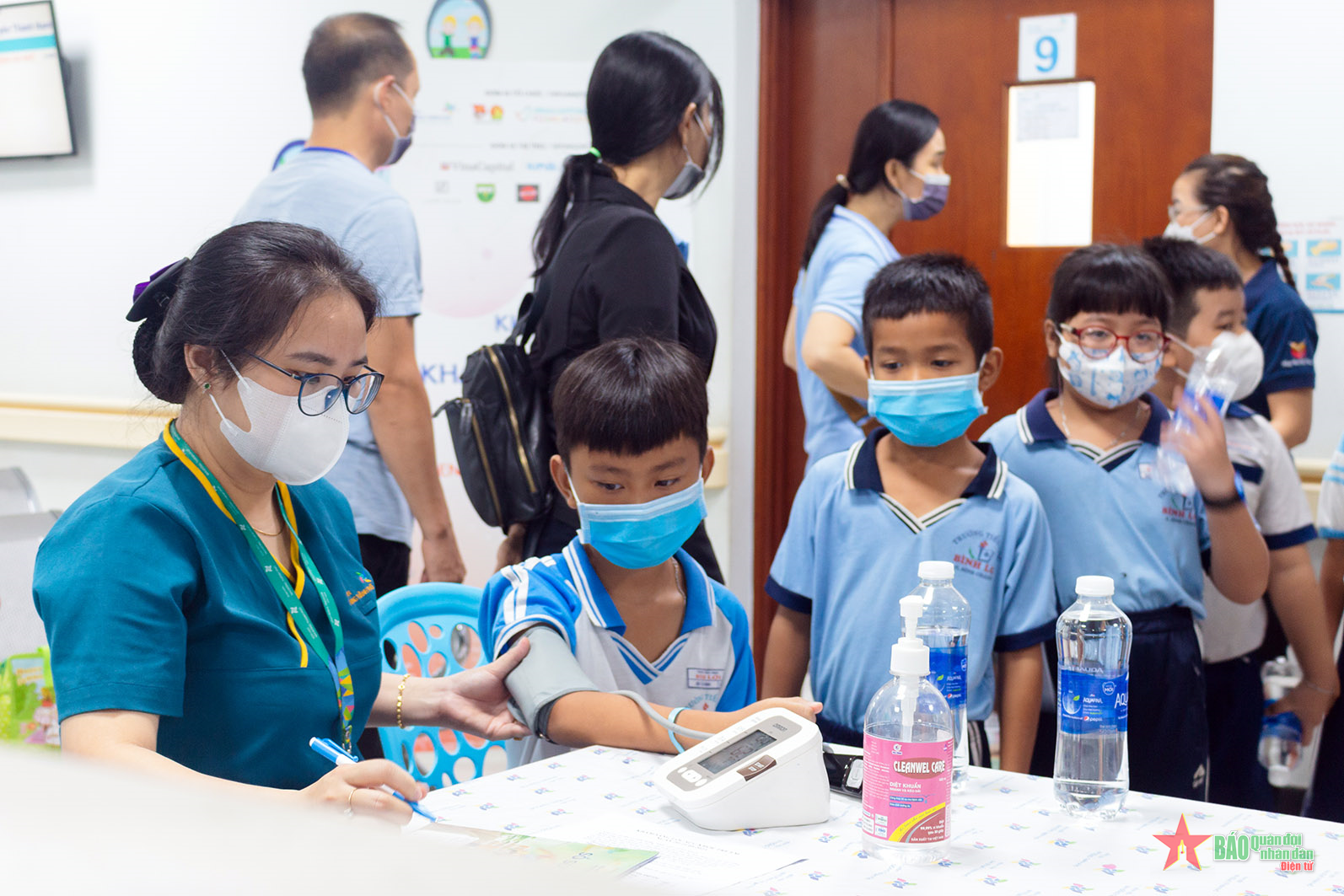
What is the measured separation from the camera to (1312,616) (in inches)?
80.4

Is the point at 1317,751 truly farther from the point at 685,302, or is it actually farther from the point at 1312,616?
the point at 685,302

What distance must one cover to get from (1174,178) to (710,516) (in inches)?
64.3

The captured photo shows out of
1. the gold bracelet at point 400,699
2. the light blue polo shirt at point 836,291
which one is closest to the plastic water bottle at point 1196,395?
the light blue polo shirt at point 836,291

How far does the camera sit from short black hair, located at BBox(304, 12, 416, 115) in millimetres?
2412

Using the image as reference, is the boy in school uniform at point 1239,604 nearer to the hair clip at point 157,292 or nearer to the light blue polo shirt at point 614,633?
the light blue polo shirt at point 614,633

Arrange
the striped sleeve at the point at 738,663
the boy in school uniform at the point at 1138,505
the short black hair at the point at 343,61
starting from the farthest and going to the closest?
1. the short black hair at the point at 343,61
2. the boy in school uniform at the point at 1138,505
3. the striped sleeve at the point at 738,663

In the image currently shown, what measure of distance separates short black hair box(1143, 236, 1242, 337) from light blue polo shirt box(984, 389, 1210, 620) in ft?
1.22

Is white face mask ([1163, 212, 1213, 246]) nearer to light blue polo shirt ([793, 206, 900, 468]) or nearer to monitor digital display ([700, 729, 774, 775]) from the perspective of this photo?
light blue polo shirt ([793, 206, 900, 468])

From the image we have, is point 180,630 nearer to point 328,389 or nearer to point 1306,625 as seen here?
point 328,389

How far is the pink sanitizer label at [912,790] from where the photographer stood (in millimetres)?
1063

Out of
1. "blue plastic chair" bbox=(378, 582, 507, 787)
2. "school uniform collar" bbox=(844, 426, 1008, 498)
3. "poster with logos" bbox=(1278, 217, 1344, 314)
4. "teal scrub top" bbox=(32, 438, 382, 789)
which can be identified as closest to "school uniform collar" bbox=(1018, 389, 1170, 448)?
"school uniform collar" bbox=(844, 426, 1008, 498)

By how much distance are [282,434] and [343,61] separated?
1412 mm

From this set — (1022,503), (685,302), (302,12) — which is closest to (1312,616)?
(1022,503)

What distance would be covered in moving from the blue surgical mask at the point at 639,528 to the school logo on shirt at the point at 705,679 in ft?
0.52
